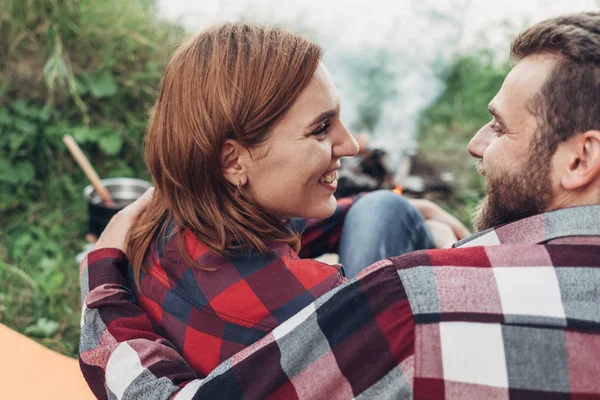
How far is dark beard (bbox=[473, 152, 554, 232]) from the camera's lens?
5.10 feet

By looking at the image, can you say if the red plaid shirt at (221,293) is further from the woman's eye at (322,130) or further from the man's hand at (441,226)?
the man's hand at (441,226)

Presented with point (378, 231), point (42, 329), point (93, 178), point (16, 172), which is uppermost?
point (378, 231)

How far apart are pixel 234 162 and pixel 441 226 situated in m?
1.57

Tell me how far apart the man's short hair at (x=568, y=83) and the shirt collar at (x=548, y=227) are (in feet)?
0.61

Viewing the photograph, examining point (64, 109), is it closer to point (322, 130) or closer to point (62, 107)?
point (62, 107)

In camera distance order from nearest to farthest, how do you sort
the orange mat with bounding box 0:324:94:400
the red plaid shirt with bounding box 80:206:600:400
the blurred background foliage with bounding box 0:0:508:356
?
the red plaid shirt with bounding box 80:206:600:400
the orange mat with bounding box 0:324:94:400
the blurred background foliage with bounding box 0:0:508:356

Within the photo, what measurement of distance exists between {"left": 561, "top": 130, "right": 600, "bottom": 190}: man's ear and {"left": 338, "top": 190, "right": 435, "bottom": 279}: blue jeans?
1.04 metres

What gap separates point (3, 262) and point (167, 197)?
91.4 inches

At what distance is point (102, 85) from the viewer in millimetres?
4582

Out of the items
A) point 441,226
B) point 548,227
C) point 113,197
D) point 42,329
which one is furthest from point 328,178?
point 113,197

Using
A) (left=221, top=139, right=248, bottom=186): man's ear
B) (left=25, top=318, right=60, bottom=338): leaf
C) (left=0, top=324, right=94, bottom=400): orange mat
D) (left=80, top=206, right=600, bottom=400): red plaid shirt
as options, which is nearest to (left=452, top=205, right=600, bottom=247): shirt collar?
(left=80, top=206, right=600, bottom=400): red plaid shirt

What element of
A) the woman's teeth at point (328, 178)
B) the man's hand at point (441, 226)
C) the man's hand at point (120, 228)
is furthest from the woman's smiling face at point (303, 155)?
the man's hand at point (441, 226)

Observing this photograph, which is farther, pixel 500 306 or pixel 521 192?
pixel 521 192

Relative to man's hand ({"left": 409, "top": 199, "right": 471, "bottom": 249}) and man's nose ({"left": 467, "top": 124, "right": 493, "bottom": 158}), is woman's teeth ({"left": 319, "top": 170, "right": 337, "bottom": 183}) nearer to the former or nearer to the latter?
man's nose ({"left": 467, "top": 124, "right": 493, "bottom": 158})
